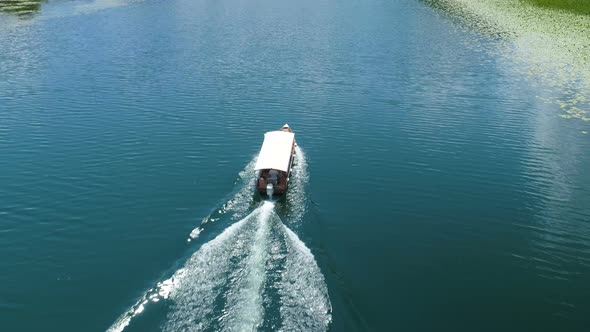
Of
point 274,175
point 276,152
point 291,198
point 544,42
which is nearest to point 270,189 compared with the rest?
point 274,175

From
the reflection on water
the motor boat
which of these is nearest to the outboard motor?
the motor boat

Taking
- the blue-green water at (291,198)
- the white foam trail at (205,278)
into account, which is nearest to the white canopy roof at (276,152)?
the blue-green water at (291,198)

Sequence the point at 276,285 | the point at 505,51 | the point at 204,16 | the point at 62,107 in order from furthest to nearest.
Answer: the point at 204,16 < the point at 505,51 < the point at 62,107 < the point at 276,285

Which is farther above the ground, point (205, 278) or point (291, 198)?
point (291, 198)

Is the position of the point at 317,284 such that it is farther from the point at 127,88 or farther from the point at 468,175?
the point at 127,88

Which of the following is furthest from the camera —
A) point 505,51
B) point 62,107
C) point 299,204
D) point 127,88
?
point 505,51

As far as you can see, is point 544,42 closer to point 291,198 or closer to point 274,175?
point 291,198

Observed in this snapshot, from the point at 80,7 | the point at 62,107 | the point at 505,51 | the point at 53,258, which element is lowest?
the point at 53,258

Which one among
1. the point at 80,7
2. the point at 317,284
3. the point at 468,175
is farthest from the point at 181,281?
the point at 80,7
